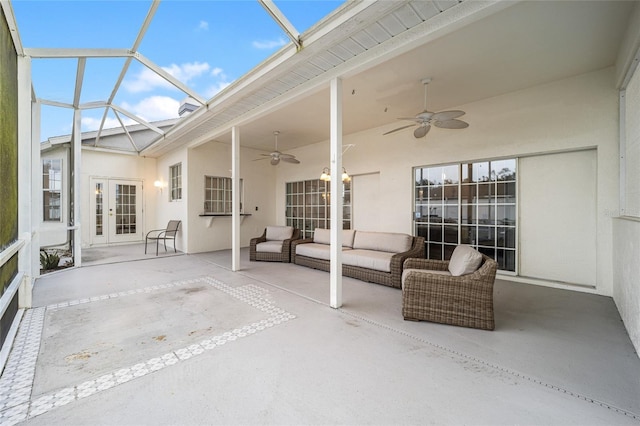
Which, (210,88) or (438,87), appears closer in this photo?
(438,87)

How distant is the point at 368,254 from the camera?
4.48 meters

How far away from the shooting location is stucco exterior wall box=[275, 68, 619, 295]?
3.50 meters

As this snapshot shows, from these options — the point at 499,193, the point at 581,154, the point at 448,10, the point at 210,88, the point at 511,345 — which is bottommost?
the point at 511,345

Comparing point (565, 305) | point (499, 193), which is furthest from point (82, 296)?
point (499, 193)

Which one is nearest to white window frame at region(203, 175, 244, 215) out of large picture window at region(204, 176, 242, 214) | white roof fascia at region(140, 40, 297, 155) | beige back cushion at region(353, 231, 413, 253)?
large picture window at region(204, 176, 242, 214)

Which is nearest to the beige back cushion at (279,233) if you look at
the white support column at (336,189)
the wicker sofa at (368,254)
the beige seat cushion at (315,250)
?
the wicker sofa at (368,254)

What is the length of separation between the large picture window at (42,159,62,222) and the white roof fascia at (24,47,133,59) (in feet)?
17.0

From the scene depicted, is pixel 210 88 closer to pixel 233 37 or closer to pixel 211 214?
pixel 233 37

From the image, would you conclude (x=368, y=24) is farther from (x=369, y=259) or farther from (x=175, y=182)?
(x=175, y=182)

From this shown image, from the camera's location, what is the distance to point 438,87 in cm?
400

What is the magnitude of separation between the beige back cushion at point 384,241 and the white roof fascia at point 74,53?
15.7ft

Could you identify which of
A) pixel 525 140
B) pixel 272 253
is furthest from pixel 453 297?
pixel 272 253

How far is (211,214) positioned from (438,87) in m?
6.12

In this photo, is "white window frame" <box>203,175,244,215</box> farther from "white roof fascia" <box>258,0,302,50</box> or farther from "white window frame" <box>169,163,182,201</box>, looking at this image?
"white roof fascia" <box>258,0,302,50</box>
